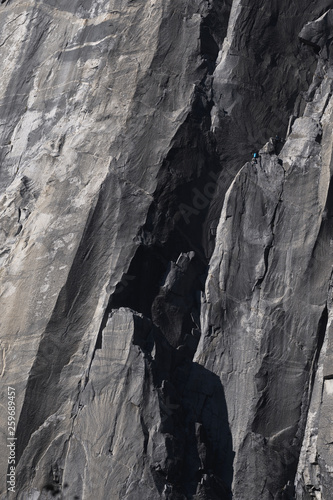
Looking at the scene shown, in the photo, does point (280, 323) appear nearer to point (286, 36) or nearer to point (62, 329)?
point (62, 329)

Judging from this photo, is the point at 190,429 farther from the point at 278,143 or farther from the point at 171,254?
the point at 278,143

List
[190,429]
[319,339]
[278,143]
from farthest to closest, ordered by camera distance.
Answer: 1. [278,143]
2. [319,339]
3. [190,429]

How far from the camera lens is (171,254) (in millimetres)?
14617

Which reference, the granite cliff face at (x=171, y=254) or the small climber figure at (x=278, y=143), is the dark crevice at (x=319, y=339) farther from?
the small climber figure at (x=278, y=143)

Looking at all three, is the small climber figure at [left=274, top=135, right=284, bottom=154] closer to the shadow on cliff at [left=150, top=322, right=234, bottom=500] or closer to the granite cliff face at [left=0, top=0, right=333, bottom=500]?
the granite cliff face at [left=0, top=0, right=333, bottom=500]

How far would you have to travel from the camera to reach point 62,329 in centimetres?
1391

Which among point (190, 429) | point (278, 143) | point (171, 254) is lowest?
point (190, 429)

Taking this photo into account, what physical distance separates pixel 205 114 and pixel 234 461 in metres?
6.43

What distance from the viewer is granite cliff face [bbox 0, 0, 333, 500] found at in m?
13.1

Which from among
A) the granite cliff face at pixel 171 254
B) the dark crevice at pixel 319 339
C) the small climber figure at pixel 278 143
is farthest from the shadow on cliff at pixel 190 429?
the small climber figure at pixel 278 143

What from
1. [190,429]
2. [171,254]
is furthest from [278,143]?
[190,429]

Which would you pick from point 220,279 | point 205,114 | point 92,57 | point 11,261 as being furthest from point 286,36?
point 11,261

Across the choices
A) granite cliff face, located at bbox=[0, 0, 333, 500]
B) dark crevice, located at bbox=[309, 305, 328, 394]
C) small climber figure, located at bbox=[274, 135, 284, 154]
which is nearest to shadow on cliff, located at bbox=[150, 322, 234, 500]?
granite cliff face, located at bbox=[0, 0, 333, 500]

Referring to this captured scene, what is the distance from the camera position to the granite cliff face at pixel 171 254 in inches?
517
